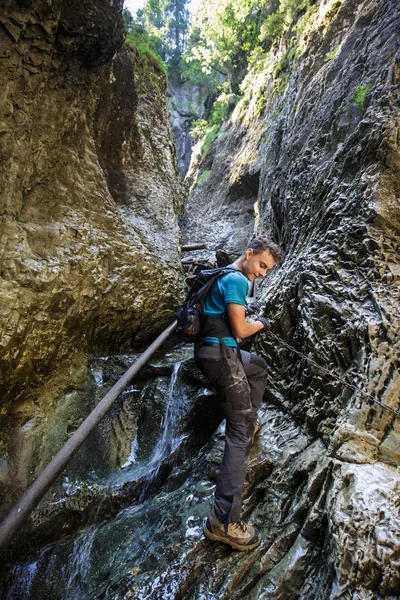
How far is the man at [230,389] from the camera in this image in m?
2.87

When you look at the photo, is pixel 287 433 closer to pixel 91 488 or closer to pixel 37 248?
pixel 91 488

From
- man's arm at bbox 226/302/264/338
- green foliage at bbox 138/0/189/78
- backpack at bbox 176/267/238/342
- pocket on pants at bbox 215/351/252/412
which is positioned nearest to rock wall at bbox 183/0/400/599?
pocket on pants at bbox 215/351/252/412

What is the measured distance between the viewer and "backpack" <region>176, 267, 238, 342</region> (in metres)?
3.03

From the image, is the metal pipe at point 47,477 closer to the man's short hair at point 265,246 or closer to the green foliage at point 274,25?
the man's short hair at point 265,246

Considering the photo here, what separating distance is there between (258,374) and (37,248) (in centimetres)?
370

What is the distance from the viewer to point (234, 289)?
2.96 meters

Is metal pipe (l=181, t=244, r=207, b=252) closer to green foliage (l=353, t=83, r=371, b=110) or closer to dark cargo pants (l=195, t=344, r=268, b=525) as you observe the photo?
green foliage (l=353, t=83, r=371, b=110)

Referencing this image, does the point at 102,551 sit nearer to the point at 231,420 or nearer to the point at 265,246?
the point at 231,420

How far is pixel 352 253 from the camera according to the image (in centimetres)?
388

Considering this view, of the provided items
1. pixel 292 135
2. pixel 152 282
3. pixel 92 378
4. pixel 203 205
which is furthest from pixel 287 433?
pixel 203 205

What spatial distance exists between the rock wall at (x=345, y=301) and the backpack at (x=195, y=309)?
1616 mm

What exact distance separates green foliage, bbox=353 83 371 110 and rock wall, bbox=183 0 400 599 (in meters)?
0.02

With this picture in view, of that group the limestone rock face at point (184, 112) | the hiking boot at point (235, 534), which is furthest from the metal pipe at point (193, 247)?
the limestone rock face at point (184, 112)

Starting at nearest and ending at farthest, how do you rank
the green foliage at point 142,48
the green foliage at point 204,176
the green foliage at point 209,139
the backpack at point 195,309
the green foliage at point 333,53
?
the backpack at point 195,309
the green foliage at point 333,53
the green foliage at point 142,48
the green foliage at point 204,176
the green foliage at point 209,139
